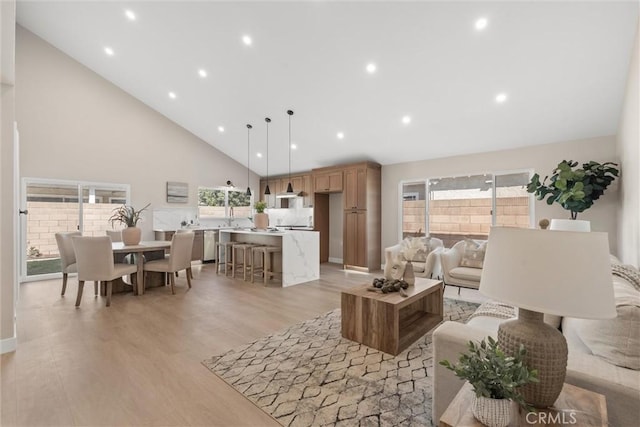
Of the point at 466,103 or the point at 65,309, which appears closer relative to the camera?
the point at 65,309

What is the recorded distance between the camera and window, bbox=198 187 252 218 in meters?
7.71

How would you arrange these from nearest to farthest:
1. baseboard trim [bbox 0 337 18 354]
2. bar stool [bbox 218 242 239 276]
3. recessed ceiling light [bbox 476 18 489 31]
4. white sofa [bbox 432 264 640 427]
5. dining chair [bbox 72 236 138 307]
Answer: white sofa [bbox 432 264 640 427] → baseboard trim [bbox 0 337 18 354] → recessed ceiling light [bbox 476 18 489 31] → dining chair [bbox 72 236 138 307] → bar stool [bbox 218 242 239 276]

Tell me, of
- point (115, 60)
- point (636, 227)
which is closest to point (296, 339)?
point (636, 227)

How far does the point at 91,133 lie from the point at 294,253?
4969 millimetres

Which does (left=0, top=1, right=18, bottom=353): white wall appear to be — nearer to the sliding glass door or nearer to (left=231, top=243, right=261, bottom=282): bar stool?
(left=231, top=243, right=261, bottom=282): bar stool

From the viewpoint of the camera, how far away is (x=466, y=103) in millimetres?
4164

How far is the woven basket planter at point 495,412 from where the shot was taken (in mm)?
912

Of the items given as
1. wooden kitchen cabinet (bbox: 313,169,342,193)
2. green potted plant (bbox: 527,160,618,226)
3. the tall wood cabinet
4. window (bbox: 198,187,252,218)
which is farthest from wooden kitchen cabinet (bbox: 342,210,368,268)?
window (bbox: 198,187,252,218)

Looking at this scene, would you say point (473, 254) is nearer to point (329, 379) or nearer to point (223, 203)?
point (329, 379)

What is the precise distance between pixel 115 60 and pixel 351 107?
184 inches

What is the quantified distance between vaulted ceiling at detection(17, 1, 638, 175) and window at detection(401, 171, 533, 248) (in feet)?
2.06

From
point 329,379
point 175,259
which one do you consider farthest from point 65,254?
point 329,379

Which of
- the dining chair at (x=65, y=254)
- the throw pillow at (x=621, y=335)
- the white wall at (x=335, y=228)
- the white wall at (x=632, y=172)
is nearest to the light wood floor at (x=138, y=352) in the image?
the dining chair at (x=65, y=254)

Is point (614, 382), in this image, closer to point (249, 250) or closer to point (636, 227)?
point (636, 227)
